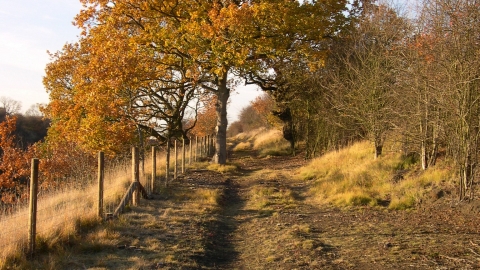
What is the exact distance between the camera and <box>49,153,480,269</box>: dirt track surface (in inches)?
242

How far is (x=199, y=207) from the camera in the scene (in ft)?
34.9

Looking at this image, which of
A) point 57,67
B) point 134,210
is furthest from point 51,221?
point 57,67

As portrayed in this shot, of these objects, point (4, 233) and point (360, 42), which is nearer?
point (4, 233)

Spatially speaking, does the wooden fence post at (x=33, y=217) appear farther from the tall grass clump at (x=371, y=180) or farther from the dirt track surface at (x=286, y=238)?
the tall grass clump at (x=371, y=180)

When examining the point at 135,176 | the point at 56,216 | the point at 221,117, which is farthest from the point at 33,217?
the point at 221,117

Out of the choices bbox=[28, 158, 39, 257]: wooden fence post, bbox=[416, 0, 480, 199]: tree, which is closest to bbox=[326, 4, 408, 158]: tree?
bbox=[416, 0, 480, 199]: tree

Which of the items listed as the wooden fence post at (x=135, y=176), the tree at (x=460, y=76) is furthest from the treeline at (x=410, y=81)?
the wooden fence post at (x=135, y=176)

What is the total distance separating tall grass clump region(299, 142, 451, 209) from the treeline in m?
0.67

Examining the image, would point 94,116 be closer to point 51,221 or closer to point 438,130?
point 51,221

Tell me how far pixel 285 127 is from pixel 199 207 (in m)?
17.0

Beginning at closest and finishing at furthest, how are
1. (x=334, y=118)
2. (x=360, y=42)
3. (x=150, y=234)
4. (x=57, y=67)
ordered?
(x=150, y=234) < (x=360, y=42) < (x=334, y=118) < (x=57, y=67)

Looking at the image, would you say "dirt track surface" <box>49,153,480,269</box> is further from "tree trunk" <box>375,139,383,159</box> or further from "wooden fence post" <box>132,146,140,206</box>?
"tree trunk" <box>375,139,383,159</box>

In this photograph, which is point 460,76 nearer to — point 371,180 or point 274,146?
point 371,180

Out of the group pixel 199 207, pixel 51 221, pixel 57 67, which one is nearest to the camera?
pixel 51 221
